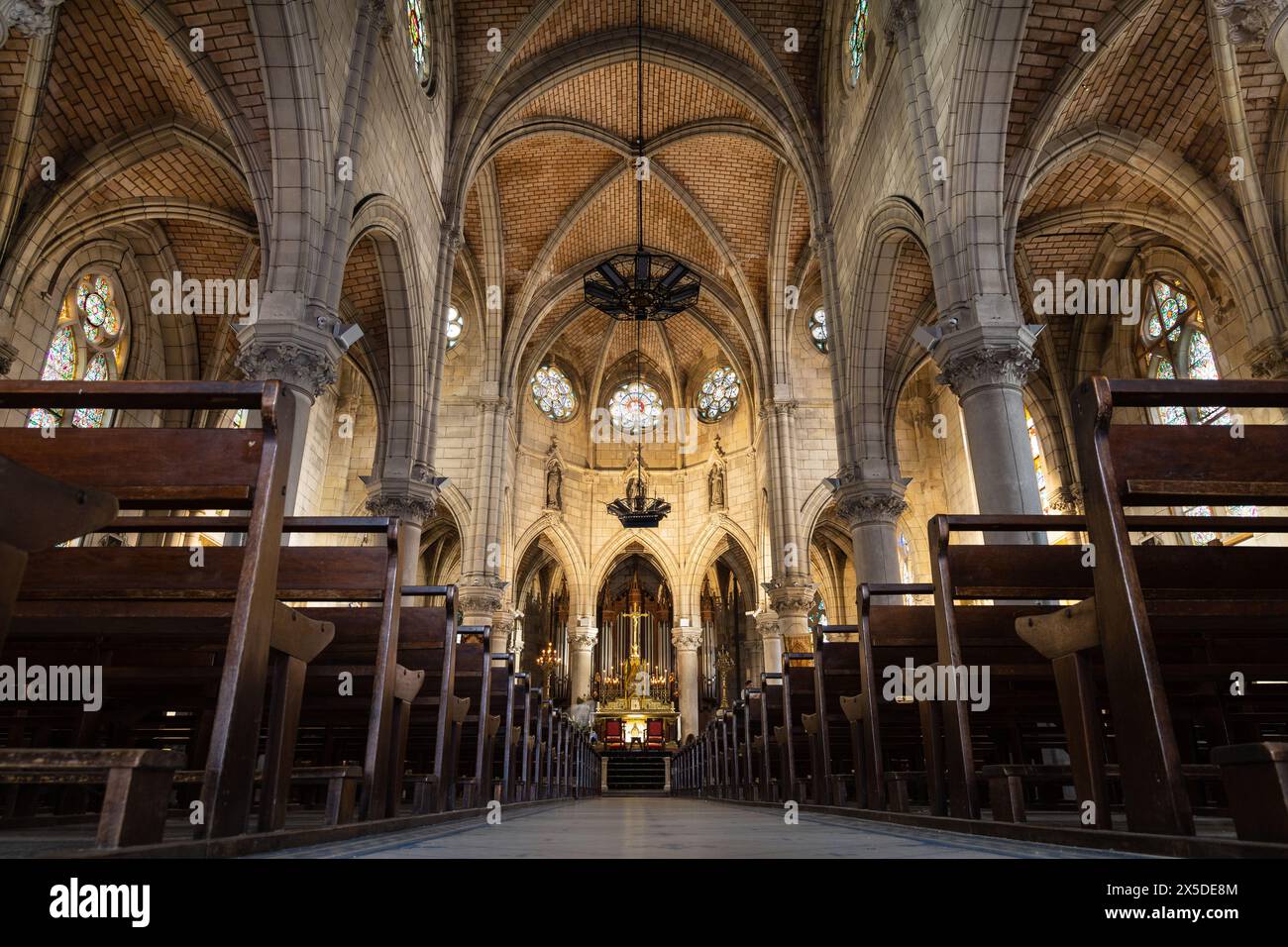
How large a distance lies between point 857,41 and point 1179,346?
23.8 feet

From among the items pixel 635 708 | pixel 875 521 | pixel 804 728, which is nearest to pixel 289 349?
pixel 804 728

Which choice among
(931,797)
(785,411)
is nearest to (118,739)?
(931,797)

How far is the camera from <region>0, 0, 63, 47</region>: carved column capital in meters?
5.02

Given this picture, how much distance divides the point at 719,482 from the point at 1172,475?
20963 millimetres

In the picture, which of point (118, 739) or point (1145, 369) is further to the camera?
point (1145, 369)

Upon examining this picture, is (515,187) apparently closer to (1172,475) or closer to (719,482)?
(719,482)

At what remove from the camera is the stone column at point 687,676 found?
22609 mm

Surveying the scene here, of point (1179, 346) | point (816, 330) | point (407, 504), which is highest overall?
point (816, 330)

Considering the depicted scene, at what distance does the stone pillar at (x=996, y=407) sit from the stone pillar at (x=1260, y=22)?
9.67ft

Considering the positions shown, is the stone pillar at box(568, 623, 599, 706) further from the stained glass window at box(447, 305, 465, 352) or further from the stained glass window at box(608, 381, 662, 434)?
the stained glass window at box(447, 305, 465, 352)

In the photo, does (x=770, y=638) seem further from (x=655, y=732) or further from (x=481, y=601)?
(x=481, y=601)

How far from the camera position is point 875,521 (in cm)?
1201

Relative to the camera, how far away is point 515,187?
63.5 feet
